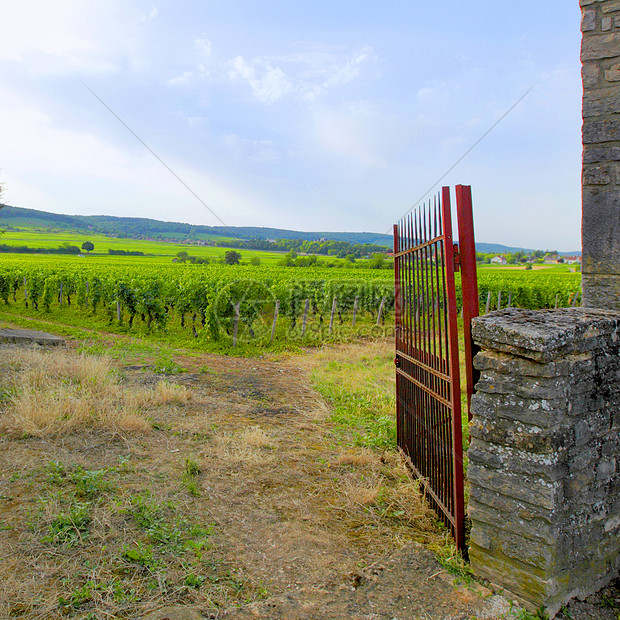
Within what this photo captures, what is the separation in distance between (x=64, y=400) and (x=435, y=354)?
4748mm

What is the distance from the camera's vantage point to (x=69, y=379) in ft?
22.9

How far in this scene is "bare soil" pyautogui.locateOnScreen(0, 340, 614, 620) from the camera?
2781 mm

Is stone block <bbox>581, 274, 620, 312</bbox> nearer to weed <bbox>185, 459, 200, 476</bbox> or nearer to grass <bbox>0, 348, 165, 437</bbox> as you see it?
weed <bbox>185, 459, 200, 476</bbox>

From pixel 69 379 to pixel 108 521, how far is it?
13.4ft

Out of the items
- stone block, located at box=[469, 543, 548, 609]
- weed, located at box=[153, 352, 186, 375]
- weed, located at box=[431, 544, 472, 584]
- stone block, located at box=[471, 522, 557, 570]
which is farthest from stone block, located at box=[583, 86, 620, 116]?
weed, located at box=[153, 352, 186, 375]

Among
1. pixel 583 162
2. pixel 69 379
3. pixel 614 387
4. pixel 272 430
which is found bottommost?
pixel 272 430

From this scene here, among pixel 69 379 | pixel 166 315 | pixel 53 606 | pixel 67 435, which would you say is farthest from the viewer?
pixel 166 315

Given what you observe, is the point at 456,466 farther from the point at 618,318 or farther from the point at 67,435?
the point at 67,435

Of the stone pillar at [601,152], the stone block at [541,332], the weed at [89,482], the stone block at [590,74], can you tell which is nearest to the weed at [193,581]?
the weed at [89,482]

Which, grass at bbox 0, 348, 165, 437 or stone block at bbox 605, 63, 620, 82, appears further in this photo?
grass at bbox 0, 348, 165, 437

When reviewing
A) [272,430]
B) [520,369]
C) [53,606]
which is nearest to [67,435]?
[272,430]

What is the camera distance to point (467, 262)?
3373 millimetres

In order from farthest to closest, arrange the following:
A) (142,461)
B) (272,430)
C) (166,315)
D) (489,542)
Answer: (166,315) → (272,430) → (142,461) → (489,542)

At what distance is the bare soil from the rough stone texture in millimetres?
358
